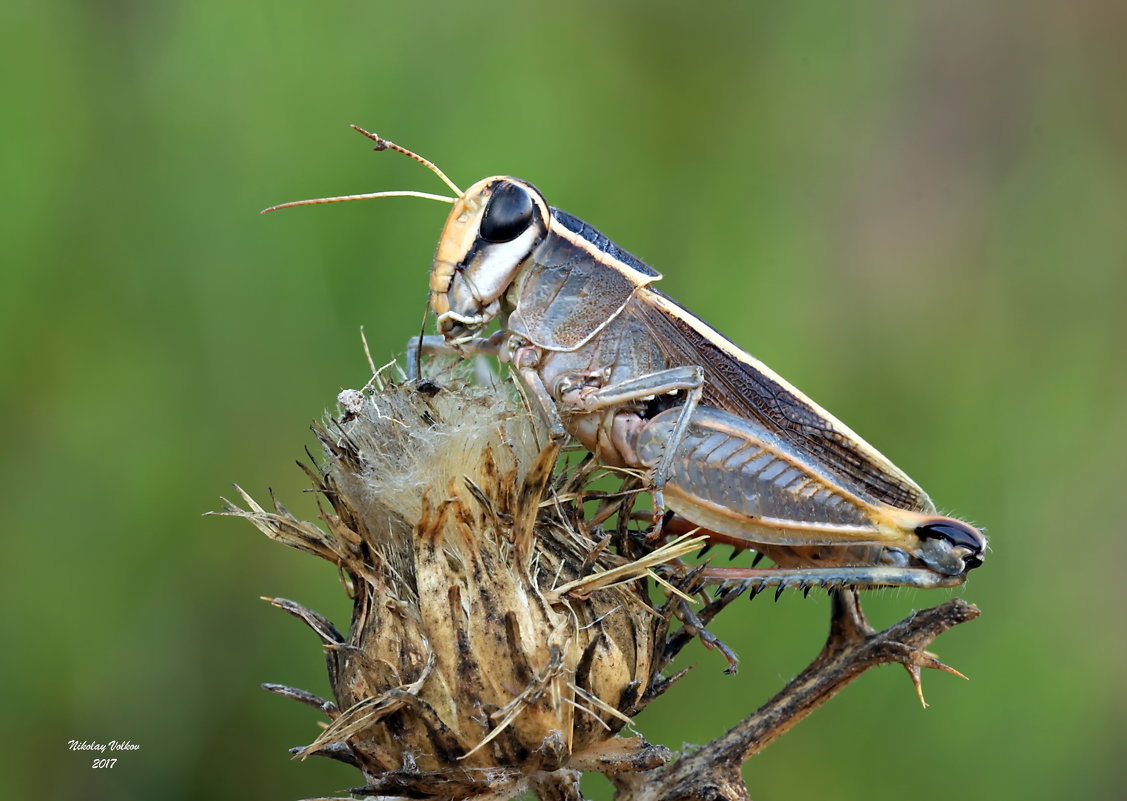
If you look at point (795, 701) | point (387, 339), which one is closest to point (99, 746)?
point (387, 339)

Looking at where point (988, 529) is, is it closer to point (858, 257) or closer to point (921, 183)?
point (858, 257)

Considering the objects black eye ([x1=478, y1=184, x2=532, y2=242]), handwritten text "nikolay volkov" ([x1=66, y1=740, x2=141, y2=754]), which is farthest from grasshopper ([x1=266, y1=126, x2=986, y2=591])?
handwritten text "nikolay volkov" ([x1=66, y1=740, x2=141, y2=754])

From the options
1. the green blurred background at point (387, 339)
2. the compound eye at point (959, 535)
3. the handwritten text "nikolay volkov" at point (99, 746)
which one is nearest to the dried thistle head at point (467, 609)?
the compound eye at point (959, 535)

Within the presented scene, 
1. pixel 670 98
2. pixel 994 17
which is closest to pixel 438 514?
pixel 670 98

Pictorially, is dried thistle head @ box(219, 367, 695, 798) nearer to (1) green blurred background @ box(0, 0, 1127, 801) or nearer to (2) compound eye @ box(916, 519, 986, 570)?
(2) compound eye @ box(916, 519, 986, 570)

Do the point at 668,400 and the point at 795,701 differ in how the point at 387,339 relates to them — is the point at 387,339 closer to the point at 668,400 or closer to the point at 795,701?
the point at 668,400

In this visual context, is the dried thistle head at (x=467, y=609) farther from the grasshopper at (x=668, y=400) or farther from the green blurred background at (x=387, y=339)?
the green blurred background at (x=387, y=339)
